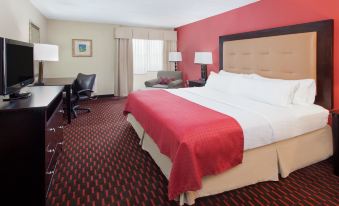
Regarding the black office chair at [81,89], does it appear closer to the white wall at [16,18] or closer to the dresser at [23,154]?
the white wall at [16,18]

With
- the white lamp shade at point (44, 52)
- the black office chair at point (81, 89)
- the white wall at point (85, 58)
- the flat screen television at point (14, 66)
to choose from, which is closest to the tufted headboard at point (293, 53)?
the black office chair at point (81, 89)

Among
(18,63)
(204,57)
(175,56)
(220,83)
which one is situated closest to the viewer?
(18,63)

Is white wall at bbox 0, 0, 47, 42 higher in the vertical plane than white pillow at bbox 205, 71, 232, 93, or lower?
higher

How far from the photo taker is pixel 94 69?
22.0 feet

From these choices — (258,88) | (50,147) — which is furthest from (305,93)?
(50,147)

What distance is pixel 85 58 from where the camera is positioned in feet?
21.5

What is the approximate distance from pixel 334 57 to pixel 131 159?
9.53 ft

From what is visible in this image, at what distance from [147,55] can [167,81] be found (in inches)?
56.2

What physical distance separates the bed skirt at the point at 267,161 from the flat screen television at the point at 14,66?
157 centimetres

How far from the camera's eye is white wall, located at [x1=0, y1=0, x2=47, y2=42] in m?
2.82

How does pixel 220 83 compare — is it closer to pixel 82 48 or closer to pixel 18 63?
pixel 18 63

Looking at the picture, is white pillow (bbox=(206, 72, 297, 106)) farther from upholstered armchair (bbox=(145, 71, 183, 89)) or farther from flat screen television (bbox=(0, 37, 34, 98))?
flat screen television (bbox=(0, 37, 34, 98))

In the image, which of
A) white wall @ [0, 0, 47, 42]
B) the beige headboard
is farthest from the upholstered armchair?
white wall @ [0, 0, 47, 42]

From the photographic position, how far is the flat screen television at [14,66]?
1.85 metres
